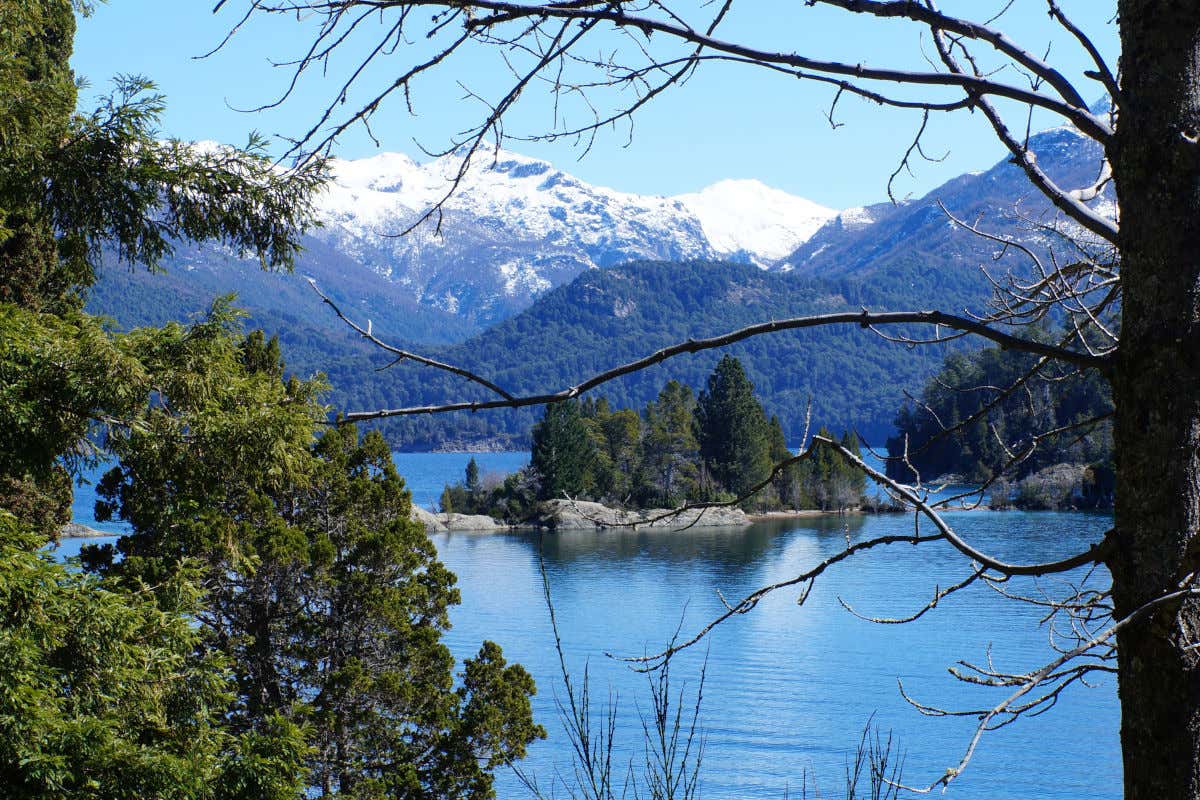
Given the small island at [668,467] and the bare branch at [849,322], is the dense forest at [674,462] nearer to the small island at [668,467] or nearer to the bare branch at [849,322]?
the small island at [668,467]

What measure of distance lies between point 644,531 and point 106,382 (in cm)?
4252

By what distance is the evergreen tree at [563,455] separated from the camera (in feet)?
146

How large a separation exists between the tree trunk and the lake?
217 inches

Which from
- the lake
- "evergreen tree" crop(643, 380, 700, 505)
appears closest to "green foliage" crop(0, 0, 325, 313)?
the lake

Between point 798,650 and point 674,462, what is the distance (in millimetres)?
27509

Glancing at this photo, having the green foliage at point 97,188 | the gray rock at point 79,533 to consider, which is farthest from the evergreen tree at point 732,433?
the green foliage at point 97,188

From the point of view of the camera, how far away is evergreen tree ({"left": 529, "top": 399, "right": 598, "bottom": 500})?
44.5 metres

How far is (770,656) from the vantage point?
22.9 metres

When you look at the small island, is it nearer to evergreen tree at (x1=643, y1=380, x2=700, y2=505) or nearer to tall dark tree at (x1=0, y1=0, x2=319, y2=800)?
evergreen tree at (x1=643, y1=380, x2=700, y2=505)

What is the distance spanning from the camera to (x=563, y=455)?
4469 cm

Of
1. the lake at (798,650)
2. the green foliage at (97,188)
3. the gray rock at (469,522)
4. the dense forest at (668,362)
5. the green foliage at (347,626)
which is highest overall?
the dense forest at (668,362)

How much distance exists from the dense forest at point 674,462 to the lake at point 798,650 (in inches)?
255

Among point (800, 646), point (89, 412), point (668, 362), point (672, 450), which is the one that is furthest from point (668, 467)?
point (668, 362)

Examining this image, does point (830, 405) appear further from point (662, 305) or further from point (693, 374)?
point (662, 305)
